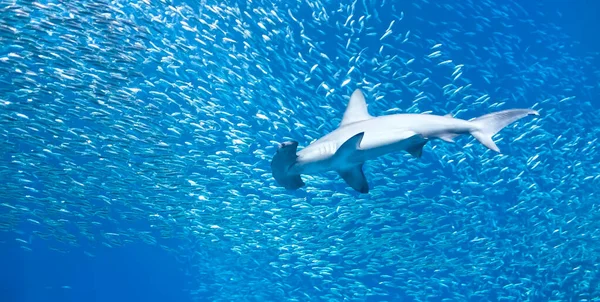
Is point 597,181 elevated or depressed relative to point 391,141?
elevated

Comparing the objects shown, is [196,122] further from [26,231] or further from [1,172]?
[26,231]

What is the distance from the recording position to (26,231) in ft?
91.5

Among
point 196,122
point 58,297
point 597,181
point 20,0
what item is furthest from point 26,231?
point 597,181

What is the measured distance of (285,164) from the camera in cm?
293

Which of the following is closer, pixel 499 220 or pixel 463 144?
pixel 463 144

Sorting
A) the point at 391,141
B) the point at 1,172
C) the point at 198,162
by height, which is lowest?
the point at 391,141

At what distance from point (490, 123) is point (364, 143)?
40.5 inches

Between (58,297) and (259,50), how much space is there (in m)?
40.5

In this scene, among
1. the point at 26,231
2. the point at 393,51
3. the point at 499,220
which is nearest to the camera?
the point at 393,51

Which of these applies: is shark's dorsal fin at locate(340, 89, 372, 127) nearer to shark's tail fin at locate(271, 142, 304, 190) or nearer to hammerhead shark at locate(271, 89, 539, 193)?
hammerhead shark at locate(271, 89, 539, 193)

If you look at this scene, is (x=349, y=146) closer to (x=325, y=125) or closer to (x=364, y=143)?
(x=364, y=143)

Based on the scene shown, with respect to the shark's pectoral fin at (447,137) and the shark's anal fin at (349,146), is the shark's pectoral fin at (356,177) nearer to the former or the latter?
the shark's anal fin at (349,146)

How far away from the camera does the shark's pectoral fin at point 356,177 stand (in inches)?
126

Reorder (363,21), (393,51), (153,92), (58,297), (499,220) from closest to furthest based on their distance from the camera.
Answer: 1. (363,21)
2. (393,51)
3. (153,92)
4. (499,220)
5. (58,297)
